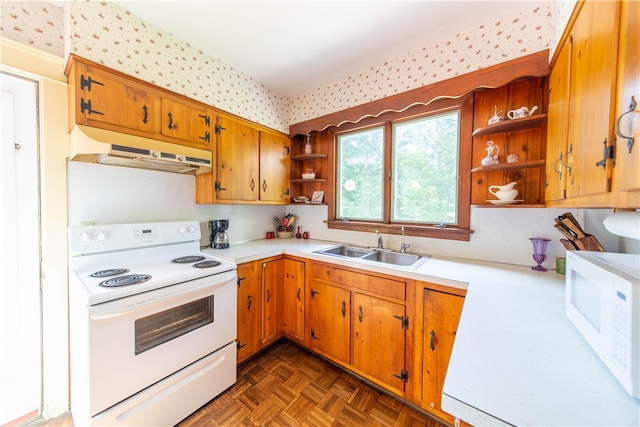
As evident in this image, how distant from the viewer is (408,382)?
5.03 feet

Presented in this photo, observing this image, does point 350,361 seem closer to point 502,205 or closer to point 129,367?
point 129,367

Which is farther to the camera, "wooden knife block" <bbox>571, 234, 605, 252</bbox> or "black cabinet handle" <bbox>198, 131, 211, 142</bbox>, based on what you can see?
"black cabinet handle" <bbox>198, 131, 211, 142</bbox>

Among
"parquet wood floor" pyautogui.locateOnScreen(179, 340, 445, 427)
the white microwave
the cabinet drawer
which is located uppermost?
the white microwave

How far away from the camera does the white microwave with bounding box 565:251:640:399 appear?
52 centimetres

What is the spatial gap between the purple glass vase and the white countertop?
45 cm

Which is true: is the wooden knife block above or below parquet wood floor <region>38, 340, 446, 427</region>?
above

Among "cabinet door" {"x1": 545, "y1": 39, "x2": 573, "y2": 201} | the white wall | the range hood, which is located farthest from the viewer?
the white wall

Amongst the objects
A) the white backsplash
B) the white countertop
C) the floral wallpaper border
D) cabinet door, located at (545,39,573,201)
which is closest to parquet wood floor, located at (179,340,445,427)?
the white countertop

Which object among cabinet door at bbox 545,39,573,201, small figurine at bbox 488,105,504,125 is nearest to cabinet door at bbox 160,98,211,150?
small figurine at bbox 488,105,504,125

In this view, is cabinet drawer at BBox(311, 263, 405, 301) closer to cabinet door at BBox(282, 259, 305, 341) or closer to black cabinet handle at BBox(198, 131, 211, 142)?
cabinet door at BBox(282, 259, 305, 341)

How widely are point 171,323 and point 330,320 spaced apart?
1131 millimetres

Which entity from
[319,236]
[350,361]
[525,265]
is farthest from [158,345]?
[525,265]

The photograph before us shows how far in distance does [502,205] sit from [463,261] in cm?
49

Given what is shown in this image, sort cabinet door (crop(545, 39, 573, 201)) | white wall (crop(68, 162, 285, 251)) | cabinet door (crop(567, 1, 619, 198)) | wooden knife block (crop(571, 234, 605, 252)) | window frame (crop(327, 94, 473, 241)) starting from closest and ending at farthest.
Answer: cabinet door (crop(567, 1, 619, 198))
cabinet door (crop(545, 39, 573, 201))
wooden knife block (crop(571, 234, 605, 252))
white wall (crop(68, 162, 285, 251))
window frame (crop(327, 94, 473, 241))
